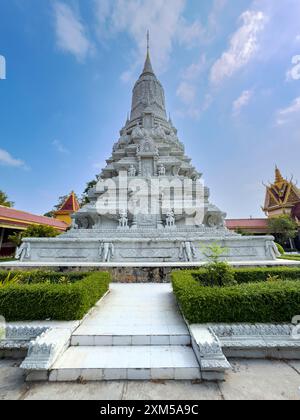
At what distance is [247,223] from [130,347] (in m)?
27.8

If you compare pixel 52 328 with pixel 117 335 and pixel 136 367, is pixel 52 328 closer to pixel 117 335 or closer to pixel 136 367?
pixel 117 335

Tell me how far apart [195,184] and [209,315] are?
14079 mm

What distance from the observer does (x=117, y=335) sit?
359 centimetres

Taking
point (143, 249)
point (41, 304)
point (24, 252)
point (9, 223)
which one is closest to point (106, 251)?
point (143, 249)

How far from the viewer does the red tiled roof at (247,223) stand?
1057 inches

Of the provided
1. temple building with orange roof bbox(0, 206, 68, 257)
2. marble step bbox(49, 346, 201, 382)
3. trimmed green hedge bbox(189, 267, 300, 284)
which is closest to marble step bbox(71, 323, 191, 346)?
marble step bbox(49, 346, 201, 382)

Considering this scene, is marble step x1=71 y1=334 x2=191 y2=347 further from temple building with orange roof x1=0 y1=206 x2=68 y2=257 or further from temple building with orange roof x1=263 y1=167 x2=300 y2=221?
temple building with orange roof x1=263 y1=167 x2=300 y2=221

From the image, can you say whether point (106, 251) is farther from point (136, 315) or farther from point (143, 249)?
point (136, 315)

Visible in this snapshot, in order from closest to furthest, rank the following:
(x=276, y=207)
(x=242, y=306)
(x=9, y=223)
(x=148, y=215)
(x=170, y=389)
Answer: (x=170, y=389) → (x=242, y=306) → (x=148, y=215) → (x=9, y=223) → (x=276, y=207)

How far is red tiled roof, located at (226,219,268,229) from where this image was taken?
26844 millimetres

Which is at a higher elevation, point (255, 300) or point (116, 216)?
point (116, 216)

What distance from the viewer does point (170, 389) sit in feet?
8.53
